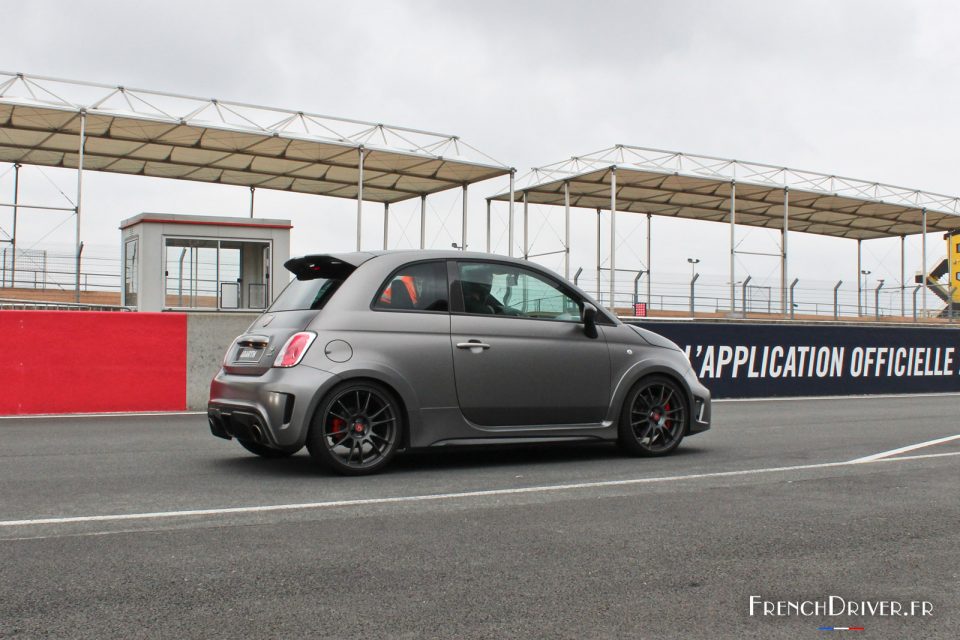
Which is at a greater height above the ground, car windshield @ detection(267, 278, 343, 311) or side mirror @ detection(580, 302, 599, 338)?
car windshield @ detection(267, 278, 343, 311)

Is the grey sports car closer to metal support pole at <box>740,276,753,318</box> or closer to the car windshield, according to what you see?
the car windshield

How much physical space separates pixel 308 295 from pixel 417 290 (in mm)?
803

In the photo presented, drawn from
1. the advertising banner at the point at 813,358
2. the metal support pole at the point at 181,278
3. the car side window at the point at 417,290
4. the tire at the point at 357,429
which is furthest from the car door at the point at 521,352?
the metal support pole at the point at 181,278

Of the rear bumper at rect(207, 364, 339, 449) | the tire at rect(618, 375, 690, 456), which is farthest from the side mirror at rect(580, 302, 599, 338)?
the rear bumper at rect(207, 364, 339, 449)

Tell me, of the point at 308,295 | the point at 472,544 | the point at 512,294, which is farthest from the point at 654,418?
the point at 472,544

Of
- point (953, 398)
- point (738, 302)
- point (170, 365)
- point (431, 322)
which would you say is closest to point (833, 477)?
point (431, 322)

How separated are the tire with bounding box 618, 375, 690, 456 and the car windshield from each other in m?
2.51

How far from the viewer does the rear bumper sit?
6.46m

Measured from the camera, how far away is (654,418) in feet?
26.1

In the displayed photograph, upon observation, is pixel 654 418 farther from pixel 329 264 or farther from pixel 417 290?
pixel 329 264

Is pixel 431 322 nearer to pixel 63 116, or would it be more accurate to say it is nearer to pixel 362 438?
pixel 362 438

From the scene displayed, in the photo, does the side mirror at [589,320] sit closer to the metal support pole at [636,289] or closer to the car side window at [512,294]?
the car side window at [512,294]

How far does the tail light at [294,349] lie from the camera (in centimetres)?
657

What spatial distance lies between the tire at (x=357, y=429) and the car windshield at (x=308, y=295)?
0.73 m
